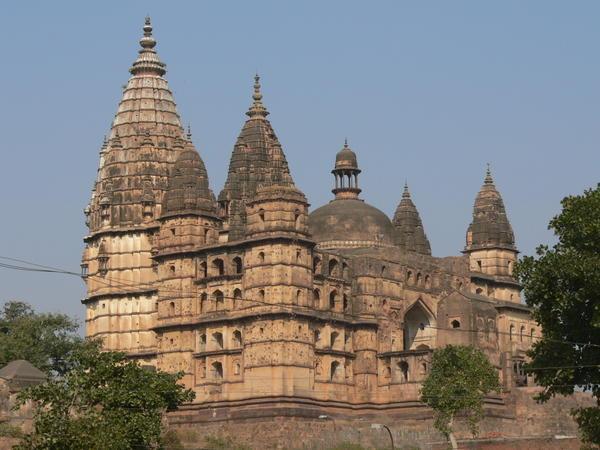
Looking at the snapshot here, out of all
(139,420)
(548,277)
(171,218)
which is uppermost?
(171,218)

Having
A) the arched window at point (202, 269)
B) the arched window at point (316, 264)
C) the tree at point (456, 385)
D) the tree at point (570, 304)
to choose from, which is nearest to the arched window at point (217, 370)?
the arched window at point (202, 269)

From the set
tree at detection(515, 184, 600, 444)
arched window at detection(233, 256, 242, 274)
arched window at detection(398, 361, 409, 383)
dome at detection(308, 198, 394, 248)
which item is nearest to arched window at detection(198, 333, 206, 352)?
arched window at detection(233, 256, 242, 274)

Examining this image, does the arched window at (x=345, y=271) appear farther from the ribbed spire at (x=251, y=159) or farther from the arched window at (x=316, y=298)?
the ribbed spire at (x=251, y=159)

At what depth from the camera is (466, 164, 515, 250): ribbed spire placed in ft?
333

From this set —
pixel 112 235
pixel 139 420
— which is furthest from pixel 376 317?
pixel 139 420

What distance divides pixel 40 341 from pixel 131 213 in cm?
1014

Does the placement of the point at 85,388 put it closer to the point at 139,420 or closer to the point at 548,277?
the point at 139,420

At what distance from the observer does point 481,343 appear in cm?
8950

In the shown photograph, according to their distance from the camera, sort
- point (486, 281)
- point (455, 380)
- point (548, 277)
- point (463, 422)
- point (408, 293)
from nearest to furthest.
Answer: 1. point (548, 277)
2. point (455, 380)
3. point (463, 422)
4. point (408, 293)
5. point (486, 281)

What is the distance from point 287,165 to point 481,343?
1613 centimetres

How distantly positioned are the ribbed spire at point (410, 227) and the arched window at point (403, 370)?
1216 centimetres

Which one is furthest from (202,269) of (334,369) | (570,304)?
(570,304)

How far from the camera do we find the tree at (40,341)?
96.6 meters

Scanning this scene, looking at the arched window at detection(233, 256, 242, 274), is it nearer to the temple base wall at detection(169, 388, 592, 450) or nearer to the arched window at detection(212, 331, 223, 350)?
the arched window at detection(212, 331, 223, 350)
